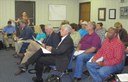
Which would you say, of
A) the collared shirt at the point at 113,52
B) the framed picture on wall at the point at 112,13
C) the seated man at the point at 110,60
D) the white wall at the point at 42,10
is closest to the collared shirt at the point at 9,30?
the white wall at the point at 42,10

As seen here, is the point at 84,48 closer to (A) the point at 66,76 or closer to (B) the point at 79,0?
(A) the point at 66,76

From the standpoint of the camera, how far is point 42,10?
10.4 meters

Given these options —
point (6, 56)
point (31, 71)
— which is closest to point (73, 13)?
point (6, 56)

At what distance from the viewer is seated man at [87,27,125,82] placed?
405 centimetres

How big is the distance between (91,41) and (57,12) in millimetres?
5694

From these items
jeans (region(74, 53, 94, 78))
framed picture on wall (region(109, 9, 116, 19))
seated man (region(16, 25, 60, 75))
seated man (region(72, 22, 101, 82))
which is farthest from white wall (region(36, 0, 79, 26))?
jeans (region(74, 53, 94, 78))

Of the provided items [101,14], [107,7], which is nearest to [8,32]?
[101,14]

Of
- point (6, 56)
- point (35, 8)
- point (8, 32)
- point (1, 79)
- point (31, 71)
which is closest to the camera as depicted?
point (1, 79)

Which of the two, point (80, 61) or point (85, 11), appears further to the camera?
point (85, 11)

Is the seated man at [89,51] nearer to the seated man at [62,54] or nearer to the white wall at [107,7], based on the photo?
the seated man at [62,54]

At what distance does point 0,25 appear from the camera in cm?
980

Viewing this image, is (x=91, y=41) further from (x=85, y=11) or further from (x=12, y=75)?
(x=85, y=11)

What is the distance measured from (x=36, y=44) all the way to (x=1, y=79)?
1.13 metres

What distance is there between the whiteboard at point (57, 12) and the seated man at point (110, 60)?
6330 mm
